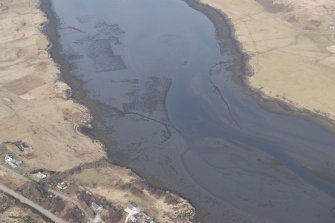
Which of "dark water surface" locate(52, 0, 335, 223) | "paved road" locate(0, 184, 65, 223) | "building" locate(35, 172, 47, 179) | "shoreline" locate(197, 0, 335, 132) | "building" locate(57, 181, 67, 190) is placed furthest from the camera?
"shoreline" locate(197, 0, 335, 132)

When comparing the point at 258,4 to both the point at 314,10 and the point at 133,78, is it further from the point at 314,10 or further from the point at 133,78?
the point at 133,78

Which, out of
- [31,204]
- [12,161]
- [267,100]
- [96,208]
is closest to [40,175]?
[12,161]

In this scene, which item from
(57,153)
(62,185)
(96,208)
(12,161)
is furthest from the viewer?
(57,153)

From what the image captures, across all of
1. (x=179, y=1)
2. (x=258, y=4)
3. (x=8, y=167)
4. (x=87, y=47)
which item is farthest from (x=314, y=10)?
(x=8, y=167)

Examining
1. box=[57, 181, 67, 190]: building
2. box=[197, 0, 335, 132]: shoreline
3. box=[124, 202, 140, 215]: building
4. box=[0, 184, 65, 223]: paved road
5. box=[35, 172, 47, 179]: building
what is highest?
box=[197, 0, 335, 132]: shoreline

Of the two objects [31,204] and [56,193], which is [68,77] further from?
[31,204]

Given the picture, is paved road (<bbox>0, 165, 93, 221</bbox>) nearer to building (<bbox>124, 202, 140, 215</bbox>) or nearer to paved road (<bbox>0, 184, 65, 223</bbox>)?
paved road (<bbox>0, 184, 65, 223</bbox>)

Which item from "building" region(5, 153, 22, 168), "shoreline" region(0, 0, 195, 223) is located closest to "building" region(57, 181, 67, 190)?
"shoreline" region(0, 0, 195, 223)

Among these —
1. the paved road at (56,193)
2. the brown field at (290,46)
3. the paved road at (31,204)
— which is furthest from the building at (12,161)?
the brown field at (290,46)
